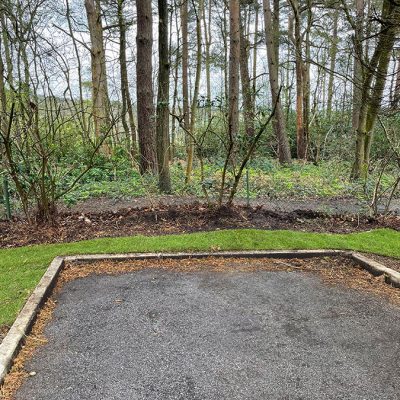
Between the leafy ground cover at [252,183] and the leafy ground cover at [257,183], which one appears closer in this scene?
the leafy ground cover at [252,183]

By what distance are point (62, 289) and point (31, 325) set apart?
74 centimetres

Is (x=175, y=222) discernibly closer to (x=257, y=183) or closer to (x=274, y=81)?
(x=257, y=183)

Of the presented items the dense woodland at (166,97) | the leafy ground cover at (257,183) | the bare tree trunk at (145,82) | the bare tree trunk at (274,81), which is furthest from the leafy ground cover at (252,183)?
the bare tree trunk at (274,81)

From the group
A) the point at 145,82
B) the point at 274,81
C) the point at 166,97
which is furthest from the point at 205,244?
the point at 274,81

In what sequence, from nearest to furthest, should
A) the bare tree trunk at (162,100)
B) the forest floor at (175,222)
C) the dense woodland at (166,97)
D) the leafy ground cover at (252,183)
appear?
the dense woodland at (166,97)
the forest floor at (175,222)
the bare tree trunk at (162,100)
the leafy ground cover at (252,183)

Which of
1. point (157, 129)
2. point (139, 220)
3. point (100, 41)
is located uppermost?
point (100, 41)

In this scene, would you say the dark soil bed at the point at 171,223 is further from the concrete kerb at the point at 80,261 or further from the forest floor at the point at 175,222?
the concrete kerb at the point at 80,261

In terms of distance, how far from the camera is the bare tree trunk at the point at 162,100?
6.54m

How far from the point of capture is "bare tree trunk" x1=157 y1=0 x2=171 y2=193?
6543 mm

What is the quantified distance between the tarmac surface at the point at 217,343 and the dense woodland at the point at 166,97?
210 cm

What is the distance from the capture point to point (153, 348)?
7.75 feet

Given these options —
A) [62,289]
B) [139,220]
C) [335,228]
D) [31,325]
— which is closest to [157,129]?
[139,220]

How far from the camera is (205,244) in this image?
14.2 feet

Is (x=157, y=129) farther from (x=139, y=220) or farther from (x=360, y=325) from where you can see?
(x=360, y=325)
